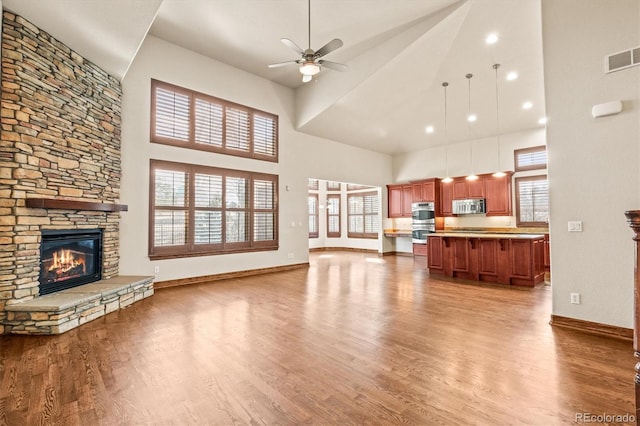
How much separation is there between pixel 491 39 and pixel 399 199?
586cm

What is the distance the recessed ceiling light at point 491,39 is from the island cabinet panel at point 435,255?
13.0 feet

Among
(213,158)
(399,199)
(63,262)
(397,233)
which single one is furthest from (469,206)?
(63,262)

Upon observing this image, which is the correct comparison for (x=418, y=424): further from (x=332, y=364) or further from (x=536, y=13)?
(x=536, y=13)

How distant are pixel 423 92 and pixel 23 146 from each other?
7276mm

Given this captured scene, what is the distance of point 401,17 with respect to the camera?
489 centimetres

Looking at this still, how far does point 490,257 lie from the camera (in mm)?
5926

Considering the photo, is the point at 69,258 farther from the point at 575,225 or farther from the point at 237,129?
the point at 575,225

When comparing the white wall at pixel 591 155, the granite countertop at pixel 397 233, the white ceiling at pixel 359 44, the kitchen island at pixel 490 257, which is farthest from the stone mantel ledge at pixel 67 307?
the granite countertop at pixel 397 233

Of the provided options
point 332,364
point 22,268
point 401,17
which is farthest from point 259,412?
point 401,17

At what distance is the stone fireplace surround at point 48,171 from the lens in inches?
132

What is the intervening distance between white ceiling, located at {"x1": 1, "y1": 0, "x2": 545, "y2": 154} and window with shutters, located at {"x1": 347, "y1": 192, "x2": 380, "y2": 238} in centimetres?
424

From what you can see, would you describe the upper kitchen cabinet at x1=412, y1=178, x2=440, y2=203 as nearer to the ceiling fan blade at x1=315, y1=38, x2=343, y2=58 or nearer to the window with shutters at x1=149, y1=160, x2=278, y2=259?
the window with shutters at x1=149, y1=160, x2=278, y2=259

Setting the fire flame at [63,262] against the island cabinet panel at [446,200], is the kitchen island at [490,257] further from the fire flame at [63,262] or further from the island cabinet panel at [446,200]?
the fire flame at [63,262]

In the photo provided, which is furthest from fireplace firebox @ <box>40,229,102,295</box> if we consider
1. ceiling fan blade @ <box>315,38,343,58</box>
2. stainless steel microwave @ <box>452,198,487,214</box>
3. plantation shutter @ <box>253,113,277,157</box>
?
stainless steel microwave @ <box>452,198,487,214</box>
